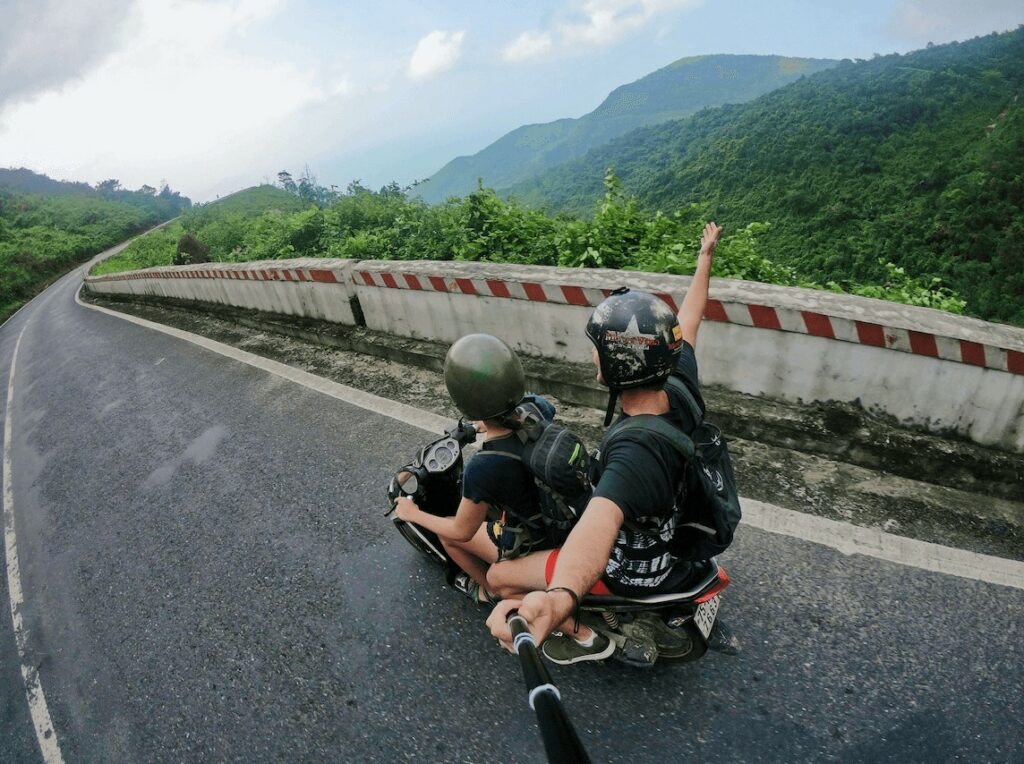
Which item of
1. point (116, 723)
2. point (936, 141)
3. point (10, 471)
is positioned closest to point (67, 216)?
point (10, 471)

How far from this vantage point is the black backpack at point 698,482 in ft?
5.60

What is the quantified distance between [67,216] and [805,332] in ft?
265

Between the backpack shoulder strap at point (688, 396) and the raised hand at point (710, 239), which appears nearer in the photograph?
the backpack shoulder strap at point (688, 396)

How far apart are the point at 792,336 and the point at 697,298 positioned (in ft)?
4.00

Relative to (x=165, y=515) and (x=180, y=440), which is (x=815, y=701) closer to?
(x=165, y=515)

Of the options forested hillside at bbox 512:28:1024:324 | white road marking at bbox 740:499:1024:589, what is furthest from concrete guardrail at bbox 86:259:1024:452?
forested hillside at bbox 512:28:1024:324

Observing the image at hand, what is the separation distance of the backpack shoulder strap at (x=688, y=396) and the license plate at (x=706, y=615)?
833 mm

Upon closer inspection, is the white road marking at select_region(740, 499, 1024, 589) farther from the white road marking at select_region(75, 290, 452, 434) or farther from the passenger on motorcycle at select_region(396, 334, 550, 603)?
→ the white road marking at select_region(75, 290, 452, 434)

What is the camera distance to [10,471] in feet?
21.1

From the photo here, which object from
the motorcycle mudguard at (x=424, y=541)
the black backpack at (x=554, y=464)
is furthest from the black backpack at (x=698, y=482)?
the motorcycle mudguard at (x=424, y=541)

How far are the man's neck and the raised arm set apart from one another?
2.41 ft

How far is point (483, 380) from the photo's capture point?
208 cm

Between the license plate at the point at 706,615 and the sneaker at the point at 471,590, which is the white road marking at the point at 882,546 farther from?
the sneaker at the point at 471,590

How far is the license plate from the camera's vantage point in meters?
2.21
